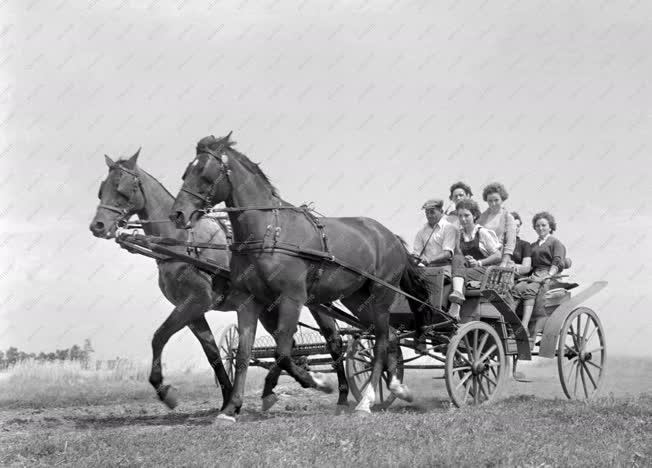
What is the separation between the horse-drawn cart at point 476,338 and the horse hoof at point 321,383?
1.93ft

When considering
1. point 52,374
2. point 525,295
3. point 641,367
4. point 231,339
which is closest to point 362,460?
point 525,295

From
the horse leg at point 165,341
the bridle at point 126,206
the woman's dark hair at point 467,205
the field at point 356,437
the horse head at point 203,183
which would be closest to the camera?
the field at point 356,437

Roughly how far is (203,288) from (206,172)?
2199 mm

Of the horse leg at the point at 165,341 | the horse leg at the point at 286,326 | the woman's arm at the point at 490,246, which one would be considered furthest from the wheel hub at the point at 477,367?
the horse leg at the point at 165,341

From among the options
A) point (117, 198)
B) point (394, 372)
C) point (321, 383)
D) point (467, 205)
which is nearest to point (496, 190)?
point (467, 205)

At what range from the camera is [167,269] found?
988cm

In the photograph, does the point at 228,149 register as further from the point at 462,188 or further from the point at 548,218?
the point at 548,218

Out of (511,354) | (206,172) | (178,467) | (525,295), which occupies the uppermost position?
(206,172)

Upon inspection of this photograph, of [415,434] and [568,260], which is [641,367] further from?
[415,434]

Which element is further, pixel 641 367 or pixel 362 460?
pixel 641 367

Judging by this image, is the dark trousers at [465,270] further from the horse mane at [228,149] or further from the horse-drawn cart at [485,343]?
the horse mane at [228,149]

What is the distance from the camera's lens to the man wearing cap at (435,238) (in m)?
10.0

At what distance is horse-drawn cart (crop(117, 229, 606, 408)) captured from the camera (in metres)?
9.61

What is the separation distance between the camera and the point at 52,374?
1483 centimetres
